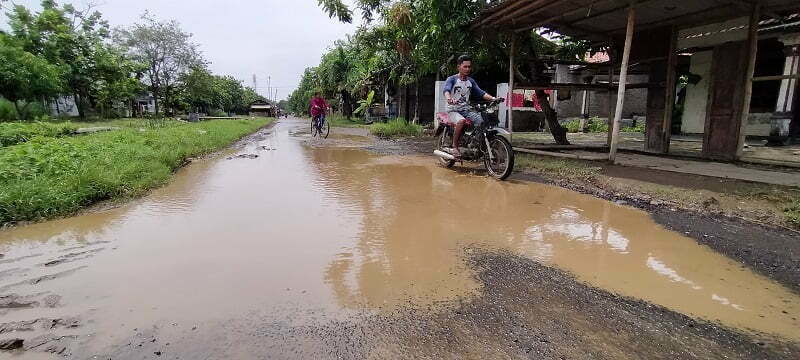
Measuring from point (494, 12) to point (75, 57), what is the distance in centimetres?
3035

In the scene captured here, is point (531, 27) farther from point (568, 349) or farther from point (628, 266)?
point (568, 349)

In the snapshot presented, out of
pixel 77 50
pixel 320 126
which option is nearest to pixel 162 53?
pixel 77 50

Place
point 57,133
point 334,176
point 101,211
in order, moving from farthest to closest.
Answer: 1. point 57,133
2. point 334,176
3. point 101,211

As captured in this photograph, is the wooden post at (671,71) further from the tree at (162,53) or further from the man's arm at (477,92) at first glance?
the tree at (162,53)

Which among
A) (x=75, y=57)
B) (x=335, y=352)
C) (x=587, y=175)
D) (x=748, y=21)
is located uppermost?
(x=75, y=57)

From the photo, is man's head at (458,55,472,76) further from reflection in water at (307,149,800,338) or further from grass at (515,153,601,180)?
→ reflection in water at (307,149,800,338)

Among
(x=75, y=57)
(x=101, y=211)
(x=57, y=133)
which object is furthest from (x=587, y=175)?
(x=75, y=57)

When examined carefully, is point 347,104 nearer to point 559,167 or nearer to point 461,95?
point 461,95

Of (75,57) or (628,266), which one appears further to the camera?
(75,57)

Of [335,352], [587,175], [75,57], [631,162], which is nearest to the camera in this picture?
[335,352]

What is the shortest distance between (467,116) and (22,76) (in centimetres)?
2346

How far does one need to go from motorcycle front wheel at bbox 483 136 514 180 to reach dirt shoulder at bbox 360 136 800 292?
281mm

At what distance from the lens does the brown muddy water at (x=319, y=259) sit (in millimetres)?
2109

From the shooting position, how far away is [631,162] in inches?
259
